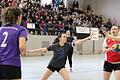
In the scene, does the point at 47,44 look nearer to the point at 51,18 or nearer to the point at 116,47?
the point at 51,18

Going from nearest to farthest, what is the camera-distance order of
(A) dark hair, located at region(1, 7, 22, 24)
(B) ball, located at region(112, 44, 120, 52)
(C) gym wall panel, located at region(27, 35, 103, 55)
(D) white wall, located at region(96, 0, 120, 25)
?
(A) dark hair, located at region(1, 7, 22, 24) < (B) ball, located at region(112, 44, 120, 52) < (C) gym wall panel, located at region(27, 35, 103, 55) < (D) white wall, located at region(96, 0, 120, 25)

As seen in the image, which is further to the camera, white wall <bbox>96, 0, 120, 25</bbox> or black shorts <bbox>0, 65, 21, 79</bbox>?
white wall <bbox>96, 0, 120, 25</bbox>

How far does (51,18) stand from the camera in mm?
23453

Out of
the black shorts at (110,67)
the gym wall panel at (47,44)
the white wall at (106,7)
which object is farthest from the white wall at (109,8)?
the black shorts at (110,67)

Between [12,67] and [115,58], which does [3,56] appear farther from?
[115,58]

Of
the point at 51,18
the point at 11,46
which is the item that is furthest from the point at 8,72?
the point at 51,18

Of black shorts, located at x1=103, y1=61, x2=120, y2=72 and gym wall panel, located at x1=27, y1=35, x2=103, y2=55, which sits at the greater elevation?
black shorts, located at x1=103, y1=61, x2=120, y2=72

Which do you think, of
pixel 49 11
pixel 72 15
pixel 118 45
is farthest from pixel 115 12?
pixel 118 45

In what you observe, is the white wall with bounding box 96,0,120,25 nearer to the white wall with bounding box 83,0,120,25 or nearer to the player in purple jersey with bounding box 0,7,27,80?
the white wall with bounding box 83,0,120,25

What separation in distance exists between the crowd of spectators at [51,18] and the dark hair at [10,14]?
48.6 ft

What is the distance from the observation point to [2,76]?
388 cm

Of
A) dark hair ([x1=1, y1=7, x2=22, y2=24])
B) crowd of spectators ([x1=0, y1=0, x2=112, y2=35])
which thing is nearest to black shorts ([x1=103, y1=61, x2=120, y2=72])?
dark hair ([x1=1, y1=7, x2=22, y2=24])

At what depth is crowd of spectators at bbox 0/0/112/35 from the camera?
70.1ft

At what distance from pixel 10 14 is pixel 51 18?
19699 millimetres
